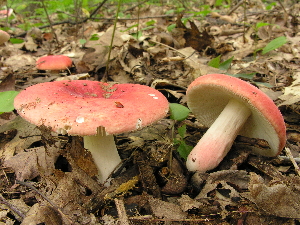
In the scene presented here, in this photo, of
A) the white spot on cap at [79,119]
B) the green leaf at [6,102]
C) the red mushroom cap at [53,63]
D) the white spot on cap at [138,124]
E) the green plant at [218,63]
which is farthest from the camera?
the red mushroom cap at [53,63]

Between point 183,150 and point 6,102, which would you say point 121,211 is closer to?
point 183,150

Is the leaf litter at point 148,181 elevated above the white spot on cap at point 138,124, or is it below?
below

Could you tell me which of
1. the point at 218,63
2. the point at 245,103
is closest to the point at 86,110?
the point at 245,103

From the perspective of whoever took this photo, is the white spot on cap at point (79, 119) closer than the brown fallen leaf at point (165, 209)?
Yes

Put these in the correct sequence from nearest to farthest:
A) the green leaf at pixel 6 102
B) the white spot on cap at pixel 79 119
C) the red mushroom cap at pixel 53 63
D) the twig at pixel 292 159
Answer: the white spot on cap at pixel 79 119, the twig at pixel 292 159, the green leaf at pixel 6 102, the red mushroom cap at pixel 53 63

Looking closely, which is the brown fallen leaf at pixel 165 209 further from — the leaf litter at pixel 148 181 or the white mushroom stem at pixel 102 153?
the white mushroom stem at pixel 102 153

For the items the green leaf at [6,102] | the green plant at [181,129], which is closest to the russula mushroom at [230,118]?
the green plant at [181,129]

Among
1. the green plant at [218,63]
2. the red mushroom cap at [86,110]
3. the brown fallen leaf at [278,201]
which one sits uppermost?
the red mushroom cap at [86,110]

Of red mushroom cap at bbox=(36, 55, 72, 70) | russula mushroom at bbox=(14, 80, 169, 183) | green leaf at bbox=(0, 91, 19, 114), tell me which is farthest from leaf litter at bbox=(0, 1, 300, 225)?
red mushroom cap at bbox=(36, 55, 72, 70)
